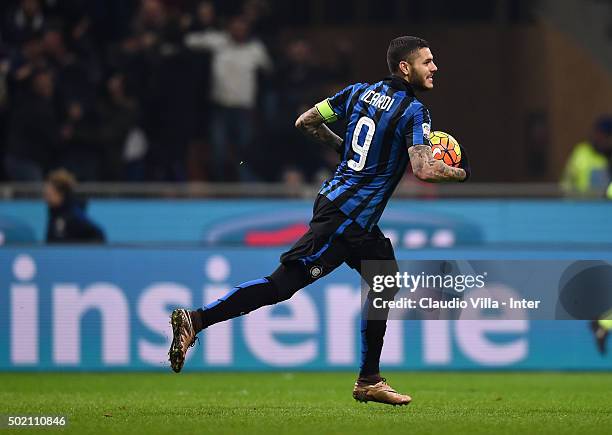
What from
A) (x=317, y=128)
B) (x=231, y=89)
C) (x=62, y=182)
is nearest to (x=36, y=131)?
(x=62, y=182)

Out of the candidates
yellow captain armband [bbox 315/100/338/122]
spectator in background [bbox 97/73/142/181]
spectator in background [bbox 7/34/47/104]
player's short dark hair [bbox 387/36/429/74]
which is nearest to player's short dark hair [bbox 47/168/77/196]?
spectator in background [bbox 97/73/142/181]

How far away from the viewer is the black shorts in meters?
7.86

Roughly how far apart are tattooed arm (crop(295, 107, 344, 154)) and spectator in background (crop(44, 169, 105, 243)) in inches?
231

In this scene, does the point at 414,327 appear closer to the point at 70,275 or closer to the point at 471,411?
the point at 70,275

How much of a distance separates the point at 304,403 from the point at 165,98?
7.40 meters

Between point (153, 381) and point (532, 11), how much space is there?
8.17m

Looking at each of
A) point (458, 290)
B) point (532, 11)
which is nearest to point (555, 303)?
point (458, 290)

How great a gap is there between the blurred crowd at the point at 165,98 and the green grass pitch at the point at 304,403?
431cm

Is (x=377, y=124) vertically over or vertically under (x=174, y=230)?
over

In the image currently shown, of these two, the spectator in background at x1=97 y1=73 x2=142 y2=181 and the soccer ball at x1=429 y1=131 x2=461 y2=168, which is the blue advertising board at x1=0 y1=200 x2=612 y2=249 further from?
the soccer ball at x1=429 y1=131 x2=461 y2=168

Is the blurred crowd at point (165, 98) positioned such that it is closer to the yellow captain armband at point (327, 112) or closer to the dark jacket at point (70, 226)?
the dark jacket at point (70, 226)

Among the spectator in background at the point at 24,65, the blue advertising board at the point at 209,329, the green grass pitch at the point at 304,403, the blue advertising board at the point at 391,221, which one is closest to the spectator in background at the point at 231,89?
the blue advertising board at the point at 391,221

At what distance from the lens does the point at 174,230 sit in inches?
595

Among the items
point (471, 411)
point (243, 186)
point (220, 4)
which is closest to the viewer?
point (471, 411)
